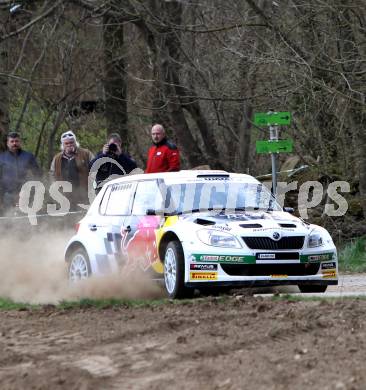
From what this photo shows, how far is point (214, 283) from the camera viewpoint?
13.1 meters

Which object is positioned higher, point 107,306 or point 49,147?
point 49,147

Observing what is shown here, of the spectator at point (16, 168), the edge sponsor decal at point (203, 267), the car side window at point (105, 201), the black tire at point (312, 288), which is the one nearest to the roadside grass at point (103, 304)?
the edge sponsor decal at point (203, 267)

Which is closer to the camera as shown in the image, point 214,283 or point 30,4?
point 214,283

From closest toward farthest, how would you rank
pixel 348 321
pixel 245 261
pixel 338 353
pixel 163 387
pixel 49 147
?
1. pixel 163 387
2. pixel 338 353
3. pixel 348 321
4. pixel 245 261
5. pixel 49 147

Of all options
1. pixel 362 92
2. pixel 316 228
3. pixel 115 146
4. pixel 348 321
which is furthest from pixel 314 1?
pixel 348 321

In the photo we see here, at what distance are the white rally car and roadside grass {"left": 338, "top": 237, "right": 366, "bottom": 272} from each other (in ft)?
17.2

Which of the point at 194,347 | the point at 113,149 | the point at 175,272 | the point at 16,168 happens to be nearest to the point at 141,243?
the point at 175,272

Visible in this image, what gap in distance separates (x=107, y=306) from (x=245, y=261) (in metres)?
1.84

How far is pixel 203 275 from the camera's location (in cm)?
1305

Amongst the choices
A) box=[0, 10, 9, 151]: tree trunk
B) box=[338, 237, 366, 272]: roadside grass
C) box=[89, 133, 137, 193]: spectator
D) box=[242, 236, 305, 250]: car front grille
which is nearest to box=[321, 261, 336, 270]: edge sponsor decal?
box=[242, 236, 305, 250]: car front grille

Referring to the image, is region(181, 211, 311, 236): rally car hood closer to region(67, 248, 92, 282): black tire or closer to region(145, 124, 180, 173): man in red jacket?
region(67, 248, 92, 282): black tire

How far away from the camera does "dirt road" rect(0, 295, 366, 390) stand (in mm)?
7945

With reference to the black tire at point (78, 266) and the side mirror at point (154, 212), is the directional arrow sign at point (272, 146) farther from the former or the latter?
the side mirror at point (154, 212)

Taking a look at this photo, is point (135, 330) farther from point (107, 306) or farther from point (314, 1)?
point (314, 1)
